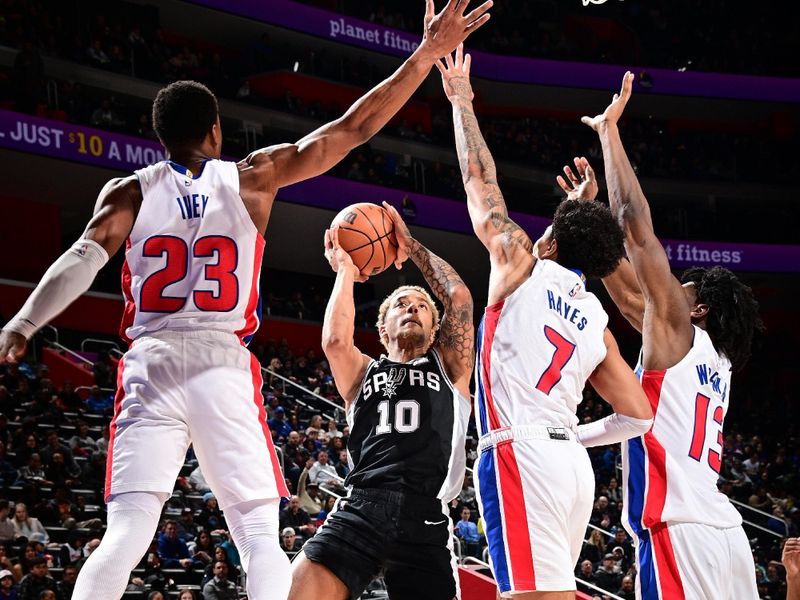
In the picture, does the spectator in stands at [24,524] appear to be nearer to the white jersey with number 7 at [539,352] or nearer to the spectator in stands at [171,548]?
the spectator in stands at [171,548]

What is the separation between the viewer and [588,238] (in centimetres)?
450

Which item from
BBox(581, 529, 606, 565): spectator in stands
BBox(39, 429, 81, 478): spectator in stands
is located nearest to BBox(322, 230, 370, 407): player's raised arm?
BBox(39, 429, 81, 478): spectator in stands

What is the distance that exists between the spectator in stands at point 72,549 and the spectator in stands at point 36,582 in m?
0.72

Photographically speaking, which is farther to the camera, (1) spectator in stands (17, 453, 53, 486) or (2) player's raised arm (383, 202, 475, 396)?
(1) spectator in stands (17, 453, 53, 486)

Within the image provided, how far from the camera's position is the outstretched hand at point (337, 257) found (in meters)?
4.87

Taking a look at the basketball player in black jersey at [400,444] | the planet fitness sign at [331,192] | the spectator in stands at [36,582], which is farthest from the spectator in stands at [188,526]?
the planet fitness sign at [331,192]

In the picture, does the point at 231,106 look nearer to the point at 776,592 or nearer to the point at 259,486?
the point at 776,592

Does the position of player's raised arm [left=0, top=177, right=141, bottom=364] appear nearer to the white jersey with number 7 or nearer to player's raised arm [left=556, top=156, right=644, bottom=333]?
the white jersey with number 7

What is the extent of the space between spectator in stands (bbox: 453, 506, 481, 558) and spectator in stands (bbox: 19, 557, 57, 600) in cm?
544

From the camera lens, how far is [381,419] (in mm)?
4469

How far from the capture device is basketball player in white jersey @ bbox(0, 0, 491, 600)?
3312 millimetres

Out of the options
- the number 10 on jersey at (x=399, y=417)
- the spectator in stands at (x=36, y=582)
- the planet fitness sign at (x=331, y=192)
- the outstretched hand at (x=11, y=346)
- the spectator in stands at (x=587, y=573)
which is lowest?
the spectator in stands at (x=587, y=573)

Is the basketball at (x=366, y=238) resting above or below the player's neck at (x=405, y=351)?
above

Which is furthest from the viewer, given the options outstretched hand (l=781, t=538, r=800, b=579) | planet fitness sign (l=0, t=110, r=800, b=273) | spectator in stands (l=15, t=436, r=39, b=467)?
planet fitness sign (l=0, t=110, r=800, b=273)
